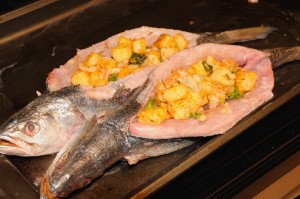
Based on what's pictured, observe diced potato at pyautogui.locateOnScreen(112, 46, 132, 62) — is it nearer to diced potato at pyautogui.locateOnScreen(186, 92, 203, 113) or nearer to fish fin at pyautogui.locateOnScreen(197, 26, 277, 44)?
fish fin at pyautogui.locateOnScreen(197, 26, 277, 44)

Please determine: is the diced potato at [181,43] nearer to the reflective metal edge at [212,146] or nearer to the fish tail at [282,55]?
the fish tail at [282,55]

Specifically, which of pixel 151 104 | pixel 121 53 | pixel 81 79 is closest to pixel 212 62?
pixel 151 104

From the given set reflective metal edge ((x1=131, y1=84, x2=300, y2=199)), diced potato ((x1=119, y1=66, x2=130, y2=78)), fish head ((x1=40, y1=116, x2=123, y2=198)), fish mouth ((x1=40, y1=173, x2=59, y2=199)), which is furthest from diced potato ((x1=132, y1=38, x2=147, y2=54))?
fish mouth ((x1=40, y1=173, x2=59, y2=199))

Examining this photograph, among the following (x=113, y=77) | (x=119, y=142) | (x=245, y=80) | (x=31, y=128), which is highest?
(x=31, y=128)

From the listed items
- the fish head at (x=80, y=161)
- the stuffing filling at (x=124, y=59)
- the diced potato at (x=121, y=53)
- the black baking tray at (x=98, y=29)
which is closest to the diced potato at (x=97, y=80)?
the stuffing filling at (x=124, y=59)

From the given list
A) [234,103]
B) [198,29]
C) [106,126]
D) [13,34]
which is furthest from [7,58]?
[234,103]

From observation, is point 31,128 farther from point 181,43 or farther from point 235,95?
point 235,95
